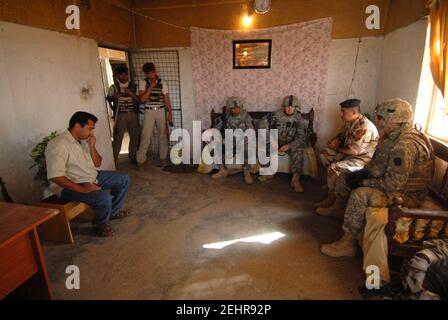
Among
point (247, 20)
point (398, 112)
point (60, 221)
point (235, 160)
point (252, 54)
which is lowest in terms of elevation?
point (60, 221)

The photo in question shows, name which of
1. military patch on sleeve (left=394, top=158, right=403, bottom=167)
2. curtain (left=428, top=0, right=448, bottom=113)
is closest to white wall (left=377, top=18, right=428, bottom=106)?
curtain (left=428, top=0, right=448, bottom=113)

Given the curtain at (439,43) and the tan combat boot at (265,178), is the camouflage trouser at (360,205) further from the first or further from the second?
the tan combat boot at (265,178)

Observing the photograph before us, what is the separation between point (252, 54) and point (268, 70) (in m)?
0.35

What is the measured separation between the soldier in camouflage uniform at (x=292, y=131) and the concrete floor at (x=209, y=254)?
17.6 inches

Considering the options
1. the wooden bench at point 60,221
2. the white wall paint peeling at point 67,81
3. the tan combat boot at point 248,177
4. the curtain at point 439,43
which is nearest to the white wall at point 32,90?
the white wall paint peeling at point 67,81

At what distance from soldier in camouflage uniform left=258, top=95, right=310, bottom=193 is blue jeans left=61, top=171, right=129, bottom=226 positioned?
189 centimetres

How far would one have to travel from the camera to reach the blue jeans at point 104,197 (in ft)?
7.75

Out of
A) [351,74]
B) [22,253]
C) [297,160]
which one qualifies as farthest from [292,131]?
[22,253]

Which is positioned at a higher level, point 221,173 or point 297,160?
point 297,160

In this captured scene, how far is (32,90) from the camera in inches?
107

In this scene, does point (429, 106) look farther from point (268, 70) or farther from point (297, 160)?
point (268, 70)

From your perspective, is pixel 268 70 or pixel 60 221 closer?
pixel 60 221

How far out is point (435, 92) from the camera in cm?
253
